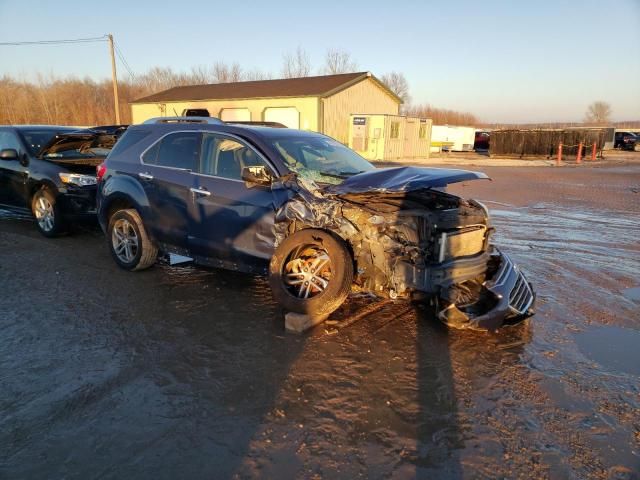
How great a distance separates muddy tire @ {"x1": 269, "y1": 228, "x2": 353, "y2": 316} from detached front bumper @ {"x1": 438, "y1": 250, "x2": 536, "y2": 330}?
Result: 92cm

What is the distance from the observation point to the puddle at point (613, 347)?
3598mm

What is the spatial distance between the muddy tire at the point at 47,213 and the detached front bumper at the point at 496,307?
20.6 ft

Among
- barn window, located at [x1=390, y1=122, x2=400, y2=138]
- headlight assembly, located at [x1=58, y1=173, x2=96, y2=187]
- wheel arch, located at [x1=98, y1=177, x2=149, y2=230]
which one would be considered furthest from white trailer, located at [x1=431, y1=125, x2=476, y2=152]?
wheel arch, located at [x1=98, y1=177, x2=149, y2=230]

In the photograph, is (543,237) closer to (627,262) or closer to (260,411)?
(627,262)

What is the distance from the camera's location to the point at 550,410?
2994mm

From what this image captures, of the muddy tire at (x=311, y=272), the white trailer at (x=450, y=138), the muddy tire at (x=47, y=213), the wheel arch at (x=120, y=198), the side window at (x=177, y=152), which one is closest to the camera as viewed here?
the muddy tire at (x=311, y=272)

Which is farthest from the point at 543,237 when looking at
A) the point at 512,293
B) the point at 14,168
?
the point at 14,168

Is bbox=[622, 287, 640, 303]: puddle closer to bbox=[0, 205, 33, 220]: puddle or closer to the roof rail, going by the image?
the roof rail

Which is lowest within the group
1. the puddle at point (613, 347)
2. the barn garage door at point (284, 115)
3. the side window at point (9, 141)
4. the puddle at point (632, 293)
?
the puddle at point (613, 347)

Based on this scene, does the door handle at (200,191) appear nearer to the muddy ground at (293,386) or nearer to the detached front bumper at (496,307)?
the muddy ground at (293,386)

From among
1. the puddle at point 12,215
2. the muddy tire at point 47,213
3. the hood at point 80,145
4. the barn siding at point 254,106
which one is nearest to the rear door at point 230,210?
the muddy tire at point 47,213

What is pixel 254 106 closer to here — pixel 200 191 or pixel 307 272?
pixel 200 191

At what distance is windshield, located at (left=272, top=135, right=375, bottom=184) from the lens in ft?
15.4

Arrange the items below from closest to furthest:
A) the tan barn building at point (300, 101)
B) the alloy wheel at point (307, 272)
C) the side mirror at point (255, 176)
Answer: the alloy wheel at point (307, 272) → the side mirror at point (255, 176) → the tan barn building at point (300, 101)
